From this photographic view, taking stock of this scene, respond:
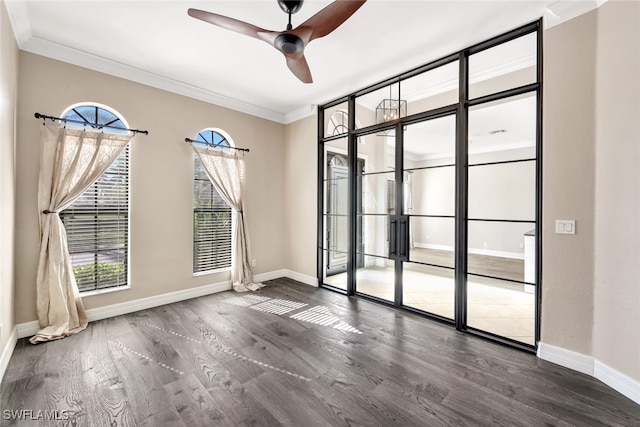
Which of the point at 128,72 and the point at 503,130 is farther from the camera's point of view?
the point at 128,72

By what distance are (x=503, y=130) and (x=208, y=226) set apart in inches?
163

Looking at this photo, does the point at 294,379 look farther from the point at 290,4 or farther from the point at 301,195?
the point at 301,195

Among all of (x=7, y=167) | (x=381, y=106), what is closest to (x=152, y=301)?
(x=7, y=167)

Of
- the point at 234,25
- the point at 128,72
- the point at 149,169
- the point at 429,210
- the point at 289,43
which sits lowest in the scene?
the point at 429,210

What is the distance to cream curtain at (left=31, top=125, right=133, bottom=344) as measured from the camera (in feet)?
9.18

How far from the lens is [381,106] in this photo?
3844 millimetres

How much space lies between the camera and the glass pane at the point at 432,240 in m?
3.18

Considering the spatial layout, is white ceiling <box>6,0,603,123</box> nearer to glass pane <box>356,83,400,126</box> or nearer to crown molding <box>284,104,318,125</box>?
glass pane <box>356,83,400,126</box>

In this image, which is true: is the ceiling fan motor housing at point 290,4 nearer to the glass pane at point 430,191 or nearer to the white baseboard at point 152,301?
the glass pane at point 430,191

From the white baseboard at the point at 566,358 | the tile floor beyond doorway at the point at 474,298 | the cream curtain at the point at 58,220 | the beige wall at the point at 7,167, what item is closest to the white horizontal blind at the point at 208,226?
the cream curtain at the point at 58,220

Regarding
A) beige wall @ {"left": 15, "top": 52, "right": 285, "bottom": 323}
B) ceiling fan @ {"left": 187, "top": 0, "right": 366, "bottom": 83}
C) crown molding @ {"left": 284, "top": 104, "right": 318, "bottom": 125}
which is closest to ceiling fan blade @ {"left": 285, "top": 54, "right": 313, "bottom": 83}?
ceiling fan @ {"left": 187, "top": 0, "right": 366, "bottom": 83}

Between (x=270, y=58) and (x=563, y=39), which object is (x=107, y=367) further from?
(x=563, y=39)

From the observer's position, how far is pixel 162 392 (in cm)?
198

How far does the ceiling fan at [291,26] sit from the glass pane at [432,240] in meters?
2.38
